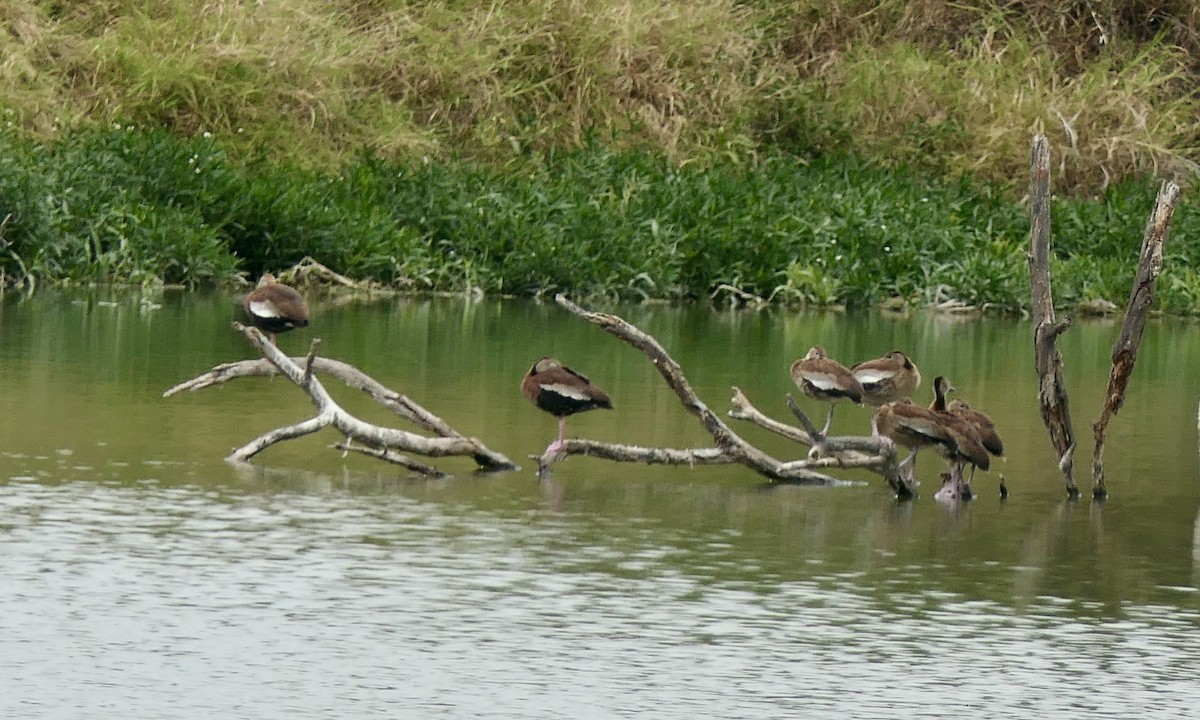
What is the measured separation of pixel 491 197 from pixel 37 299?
5.72 metres

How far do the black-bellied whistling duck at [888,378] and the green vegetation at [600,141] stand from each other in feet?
36.5

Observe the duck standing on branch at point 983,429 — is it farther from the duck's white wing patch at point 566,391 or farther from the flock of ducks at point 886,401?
the duck's white wing patch at point 566,391

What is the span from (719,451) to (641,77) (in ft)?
63.2

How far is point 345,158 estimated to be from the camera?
86.3 ft

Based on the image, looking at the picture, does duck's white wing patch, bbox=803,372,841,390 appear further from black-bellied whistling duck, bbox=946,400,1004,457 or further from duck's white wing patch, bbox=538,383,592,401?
duck's white wing patch, bbox=538,383,592,401

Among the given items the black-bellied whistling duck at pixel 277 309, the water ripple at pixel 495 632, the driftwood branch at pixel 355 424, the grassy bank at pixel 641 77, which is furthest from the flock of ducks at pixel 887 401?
the grassy bank at pixel 641 77

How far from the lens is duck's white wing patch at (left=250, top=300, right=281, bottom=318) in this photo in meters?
13.6

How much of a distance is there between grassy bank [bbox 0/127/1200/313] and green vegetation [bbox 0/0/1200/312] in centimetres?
3

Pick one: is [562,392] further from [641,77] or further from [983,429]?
[641,77]

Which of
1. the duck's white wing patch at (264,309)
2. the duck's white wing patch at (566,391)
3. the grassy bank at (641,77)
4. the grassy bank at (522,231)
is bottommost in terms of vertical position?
the duck's white wing patch at (566,391)

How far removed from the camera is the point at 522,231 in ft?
76.0

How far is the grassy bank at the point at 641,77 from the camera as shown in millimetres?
26062

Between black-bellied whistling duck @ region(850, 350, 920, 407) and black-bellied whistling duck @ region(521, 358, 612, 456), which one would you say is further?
black-bellied whistling duck @ region(850, 350, 920, 407)

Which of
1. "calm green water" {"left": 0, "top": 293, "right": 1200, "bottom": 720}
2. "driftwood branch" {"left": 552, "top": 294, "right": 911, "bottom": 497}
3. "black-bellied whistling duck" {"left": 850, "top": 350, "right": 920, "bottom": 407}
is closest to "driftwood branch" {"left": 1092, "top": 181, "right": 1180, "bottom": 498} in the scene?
"calm green water" {"left": 0, "top": 293, "right": 1200, "bottom": 720}
